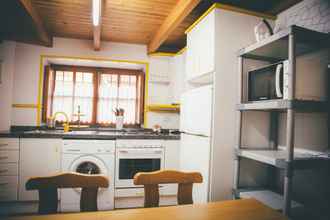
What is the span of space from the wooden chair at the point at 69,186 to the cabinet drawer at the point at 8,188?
7.13 ft

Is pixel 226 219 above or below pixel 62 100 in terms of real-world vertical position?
below

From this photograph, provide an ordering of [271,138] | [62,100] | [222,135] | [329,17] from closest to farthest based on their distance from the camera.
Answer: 1. [329,17]
2. [222,135]
3. [271,138]
4. [62,100]

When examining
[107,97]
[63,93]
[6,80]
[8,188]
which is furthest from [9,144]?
[107,97]

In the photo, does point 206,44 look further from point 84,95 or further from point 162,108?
point 84,95

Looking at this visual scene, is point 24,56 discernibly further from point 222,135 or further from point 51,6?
point 222,135

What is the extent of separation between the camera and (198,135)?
2.28m

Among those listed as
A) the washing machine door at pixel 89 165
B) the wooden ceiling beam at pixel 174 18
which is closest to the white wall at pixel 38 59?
the wooden ceiling beam at pixel 174 18

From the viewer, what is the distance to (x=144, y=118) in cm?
380

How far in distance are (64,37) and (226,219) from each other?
3.82m

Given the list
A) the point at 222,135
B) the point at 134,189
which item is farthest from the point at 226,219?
the point at 134,189

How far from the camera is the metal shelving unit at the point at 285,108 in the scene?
145cm

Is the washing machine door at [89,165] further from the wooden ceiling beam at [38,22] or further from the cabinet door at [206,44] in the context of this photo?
the wooden ceiling beam at [38,22]

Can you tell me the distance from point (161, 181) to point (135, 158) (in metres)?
Result: 1.73

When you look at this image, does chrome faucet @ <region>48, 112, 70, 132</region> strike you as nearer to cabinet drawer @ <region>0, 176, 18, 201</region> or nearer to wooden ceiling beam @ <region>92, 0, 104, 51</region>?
cabinet drawer @ <region>0, 176, 18, 201</region>
